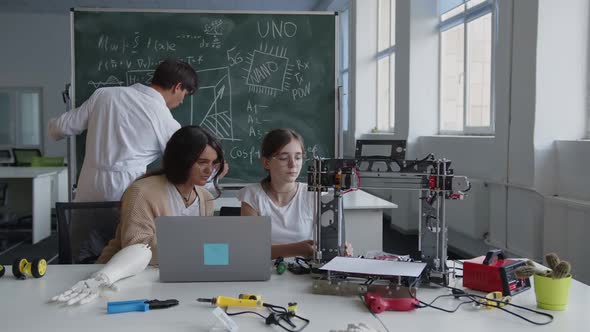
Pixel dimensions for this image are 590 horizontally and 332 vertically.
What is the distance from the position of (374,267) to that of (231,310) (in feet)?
1.48

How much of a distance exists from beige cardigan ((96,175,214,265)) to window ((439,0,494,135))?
3165 mm

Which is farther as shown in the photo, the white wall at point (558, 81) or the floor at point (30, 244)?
the floor at point (30, 244)

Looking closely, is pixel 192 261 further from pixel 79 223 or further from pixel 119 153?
pixel 119 153

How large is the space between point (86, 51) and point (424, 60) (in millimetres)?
3210

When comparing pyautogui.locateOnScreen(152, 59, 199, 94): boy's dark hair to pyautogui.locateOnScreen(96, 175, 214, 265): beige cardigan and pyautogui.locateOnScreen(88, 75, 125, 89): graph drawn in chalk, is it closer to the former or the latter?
pyautogui.locateOnScreen(88, 75, 125, 89): graph drawn in chalk

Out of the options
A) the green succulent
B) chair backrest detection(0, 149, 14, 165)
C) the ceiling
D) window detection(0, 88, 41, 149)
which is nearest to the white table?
the green succulent

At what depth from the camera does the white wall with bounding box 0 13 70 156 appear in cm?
988

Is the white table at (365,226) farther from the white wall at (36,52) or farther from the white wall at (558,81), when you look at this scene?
the white wall at (36,52)

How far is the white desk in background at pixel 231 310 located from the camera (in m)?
1.23

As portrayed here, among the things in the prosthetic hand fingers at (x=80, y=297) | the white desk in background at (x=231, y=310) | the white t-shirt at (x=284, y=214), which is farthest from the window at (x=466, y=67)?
the prosthetic hand fingers at (x=80, y=297)

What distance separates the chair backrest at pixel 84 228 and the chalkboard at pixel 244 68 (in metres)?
1.54

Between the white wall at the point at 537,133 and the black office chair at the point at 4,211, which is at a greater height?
the white wall at the point at 537,133

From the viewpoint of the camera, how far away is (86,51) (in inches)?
142

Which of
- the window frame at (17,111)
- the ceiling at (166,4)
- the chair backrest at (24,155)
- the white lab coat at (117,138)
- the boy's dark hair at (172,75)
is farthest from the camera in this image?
the window frame at (17,111)
